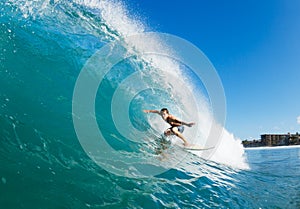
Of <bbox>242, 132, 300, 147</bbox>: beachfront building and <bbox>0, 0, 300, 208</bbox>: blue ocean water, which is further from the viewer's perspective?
<bbox>242, 132, 300, 147</bbox>: beachfront building

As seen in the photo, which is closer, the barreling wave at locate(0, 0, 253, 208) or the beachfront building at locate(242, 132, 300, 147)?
→ the barreling wave at locate(0, 0, 253, 208)

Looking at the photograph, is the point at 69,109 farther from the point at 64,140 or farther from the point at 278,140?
the point at 278,140

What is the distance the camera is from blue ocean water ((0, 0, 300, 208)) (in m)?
3.63

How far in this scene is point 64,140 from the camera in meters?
4.88

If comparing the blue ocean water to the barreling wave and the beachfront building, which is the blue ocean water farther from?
the beachfront building

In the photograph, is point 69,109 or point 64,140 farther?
point 69,109

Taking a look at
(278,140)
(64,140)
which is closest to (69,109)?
(64,140)

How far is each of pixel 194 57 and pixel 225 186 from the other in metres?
4.31

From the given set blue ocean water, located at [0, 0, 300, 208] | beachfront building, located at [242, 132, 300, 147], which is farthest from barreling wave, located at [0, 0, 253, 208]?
beachfront building, located at [242, 132, 300, 147]

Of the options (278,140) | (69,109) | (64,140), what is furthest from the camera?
(278,140)

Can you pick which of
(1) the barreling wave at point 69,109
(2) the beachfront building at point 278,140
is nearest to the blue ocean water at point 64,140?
(1) the barreling wave at point 69,109

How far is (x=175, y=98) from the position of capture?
11594 mm

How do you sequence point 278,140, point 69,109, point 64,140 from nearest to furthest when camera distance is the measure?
point 64,140, point 69,109, point 278,140

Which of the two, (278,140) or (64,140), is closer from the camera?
(64,140)
